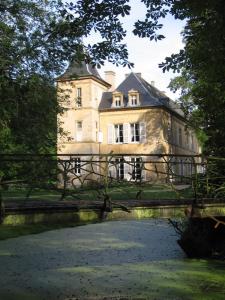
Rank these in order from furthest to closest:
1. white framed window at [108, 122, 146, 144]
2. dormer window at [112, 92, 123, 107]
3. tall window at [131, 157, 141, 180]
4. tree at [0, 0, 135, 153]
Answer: dormer window at [112, 92, 123, 107], white framed window at [108, 122, 146, 144], tree at [0, 0, 135, 153], tall window at [131, 157, 141, 180]

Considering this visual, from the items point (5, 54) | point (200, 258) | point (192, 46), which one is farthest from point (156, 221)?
point (5, 54)

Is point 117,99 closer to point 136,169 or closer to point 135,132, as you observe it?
point 135,132

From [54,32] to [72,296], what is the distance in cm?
277

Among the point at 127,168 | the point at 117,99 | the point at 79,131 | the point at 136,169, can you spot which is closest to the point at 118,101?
the point at 117,99

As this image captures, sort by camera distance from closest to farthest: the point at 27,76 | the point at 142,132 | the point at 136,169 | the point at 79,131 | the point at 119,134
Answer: the point at 136,169 < the point at 27,76 < the point at 142,132 < the point at 79,131 < the point at 119,134

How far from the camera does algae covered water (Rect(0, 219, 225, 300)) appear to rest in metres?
4.47

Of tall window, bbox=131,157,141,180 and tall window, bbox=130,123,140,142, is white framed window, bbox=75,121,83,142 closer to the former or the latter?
tall window, bbox=130,123,140,142

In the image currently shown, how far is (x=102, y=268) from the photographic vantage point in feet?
18.0

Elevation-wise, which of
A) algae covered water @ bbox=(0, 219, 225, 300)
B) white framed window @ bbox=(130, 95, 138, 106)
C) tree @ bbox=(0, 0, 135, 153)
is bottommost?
algae covered water @ bbox=(0, 219, 225, 300)

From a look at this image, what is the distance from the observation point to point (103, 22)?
548cm

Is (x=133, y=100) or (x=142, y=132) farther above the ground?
(x=133, y=100)

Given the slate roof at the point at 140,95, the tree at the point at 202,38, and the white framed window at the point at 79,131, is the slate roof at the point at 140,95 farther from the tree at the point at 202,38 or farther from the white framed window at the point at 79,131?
the tree at the point at 202,38

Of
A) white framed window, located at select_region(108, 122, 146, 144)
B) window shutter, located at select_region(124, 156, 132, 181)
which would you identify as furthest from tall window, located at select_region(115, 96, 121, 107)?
window shutter, located at select_region(124, 156, 132, 181)

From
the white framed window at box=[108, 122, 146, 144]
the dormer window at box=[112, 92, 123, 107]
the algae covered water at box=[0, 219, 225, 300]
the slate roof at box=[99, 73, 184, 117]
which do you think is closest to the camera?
the algae covered water at box=[0, 219, 225, 300]
